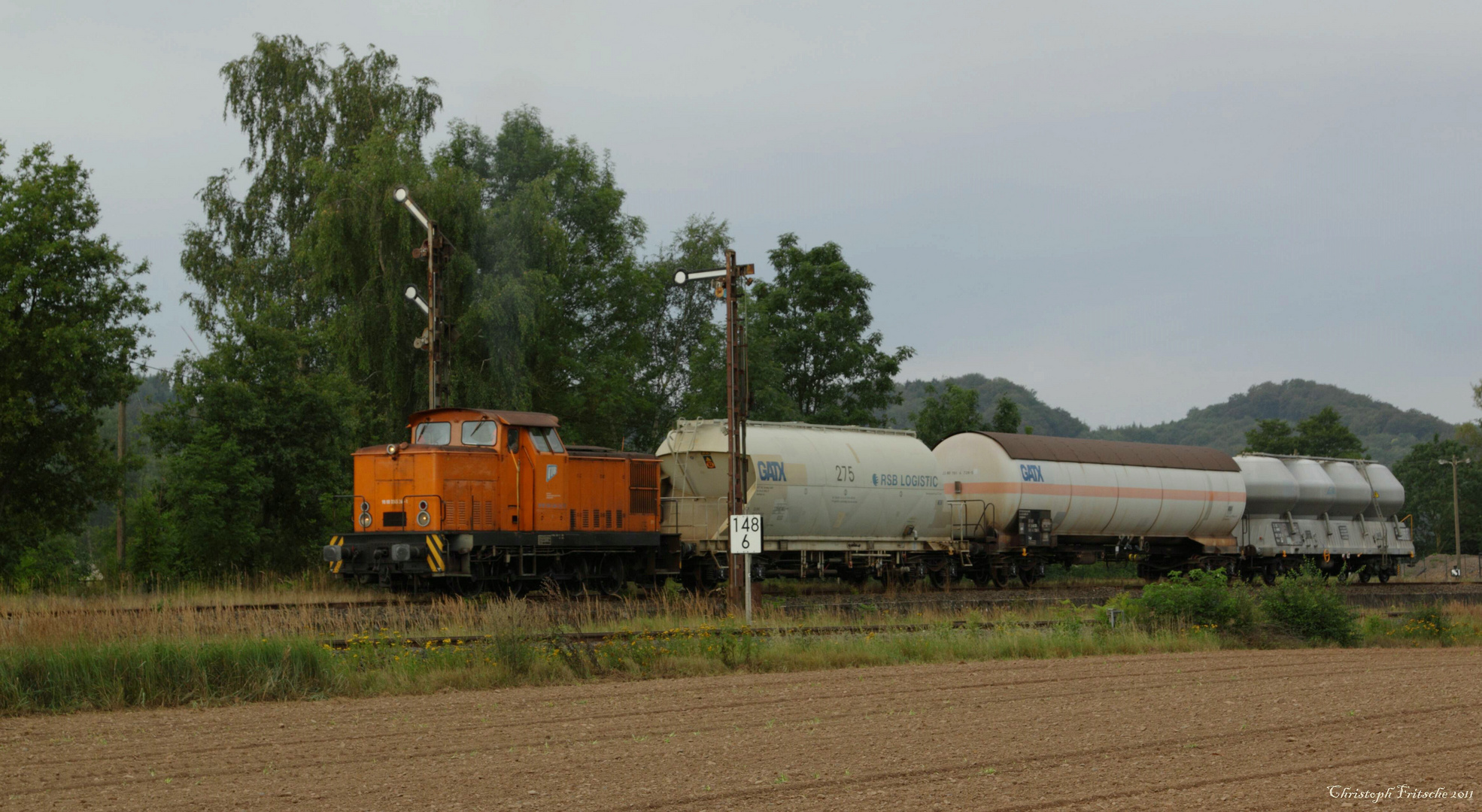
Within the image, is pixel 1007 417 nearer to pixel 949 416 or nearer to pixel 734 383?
pixel 949 416

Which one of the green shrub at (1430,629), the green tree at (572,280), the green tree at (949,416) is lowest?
the green shrub at (1430,629)

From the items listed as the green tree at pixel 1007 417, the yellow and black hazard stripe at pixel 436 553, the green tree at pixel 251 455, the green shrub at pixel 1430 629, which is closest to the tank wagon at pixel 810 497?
the yellow and black hazard stripe at pixel 436 553

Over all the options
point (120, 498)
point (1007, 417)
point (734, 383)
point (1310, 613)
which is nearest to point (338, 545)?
point (734, 383)

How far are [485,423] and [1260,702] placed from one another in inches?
586

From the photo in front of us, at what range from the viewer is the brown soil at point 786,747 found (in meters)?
7.63

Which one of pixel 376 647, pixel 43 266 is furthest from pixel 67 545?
pixel 376 647

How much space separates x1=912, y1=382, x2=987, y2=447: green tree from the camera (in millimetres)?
47625

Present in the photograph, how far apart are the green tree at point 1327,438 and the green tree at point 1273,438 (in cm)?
85

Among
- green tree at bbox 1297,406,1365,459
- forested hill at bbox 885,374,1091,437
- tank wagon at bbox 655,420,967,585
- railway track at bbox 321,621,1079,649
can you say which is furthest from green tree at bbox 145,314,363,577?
forested hill at bbox 885,374,1091,437

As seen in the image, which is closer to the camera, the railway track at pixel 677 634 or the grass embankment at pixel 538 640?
the grass embankment at pixel 538 640

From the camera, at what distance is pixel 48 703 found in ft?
37.4

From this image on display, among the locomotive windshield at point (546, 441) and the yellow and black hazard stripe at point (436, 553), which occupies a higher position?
the locomotive windshield at point (546, 441)

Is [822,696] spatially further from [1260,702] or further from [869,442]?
[869,442]

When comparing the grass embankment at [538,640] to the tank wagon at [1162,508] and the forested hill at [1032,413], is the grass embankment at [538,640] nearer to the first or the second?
the tank wagon at [1162,508]
